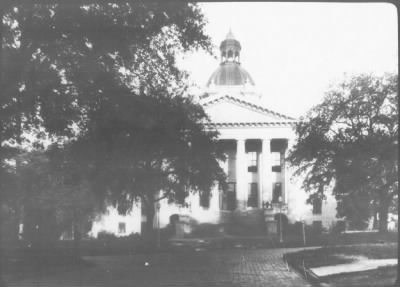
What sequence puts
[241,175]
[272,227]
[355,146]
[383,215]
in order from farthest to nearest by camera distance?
[241,175] < [272,227] < [355,146] < [383,215]

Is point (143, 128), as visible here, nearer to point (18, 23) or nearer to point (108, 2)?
point (108, 2)

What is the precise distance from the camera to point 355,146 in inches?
403

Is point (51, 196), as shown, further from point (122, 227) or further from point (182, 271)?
point (182, 271)

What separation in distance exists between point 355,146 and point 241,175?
300cm

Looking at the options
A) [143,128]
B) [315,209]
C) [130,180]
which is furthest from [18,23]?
[315,209]

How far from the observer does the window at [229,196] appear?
10870 millimetres

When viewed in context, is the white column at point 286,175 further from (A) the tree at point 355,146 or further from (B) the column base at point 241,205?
(B) the column base at point 241,205

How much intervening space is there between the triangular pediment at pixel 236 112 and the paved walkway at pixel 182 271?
339 cm

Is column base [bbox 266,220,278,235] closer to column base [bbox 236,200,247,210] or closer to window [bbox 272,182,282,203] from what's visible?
window [bbox 272,182,282,203]

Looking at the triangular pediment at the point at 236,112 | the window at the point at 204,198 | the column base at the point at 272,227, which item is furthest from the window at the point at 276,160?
the window at the point at 204,198

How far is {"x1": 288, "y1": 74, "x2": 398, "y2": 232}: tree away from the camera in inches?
374

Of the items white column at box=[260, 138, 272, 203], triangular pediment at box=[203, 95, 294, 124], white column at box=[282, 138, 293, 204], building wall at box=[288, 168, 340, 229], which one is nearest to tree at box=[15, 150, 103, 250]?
triangular pediment at box=[203, 95, 294, 124]

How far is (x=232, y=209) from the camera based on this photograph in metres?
11.9

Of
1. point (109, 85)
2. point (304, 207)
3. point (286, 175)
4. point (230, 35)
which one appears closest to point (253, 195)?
point (286, 175)
